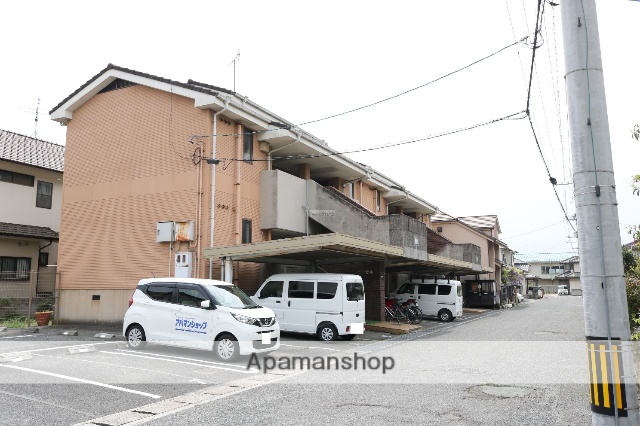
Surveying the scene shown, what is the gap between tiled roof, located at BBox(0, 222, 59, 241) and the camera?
20359 mm

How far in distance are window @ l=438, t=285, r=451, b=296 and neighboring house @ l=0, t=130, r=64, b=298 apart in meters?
16.9

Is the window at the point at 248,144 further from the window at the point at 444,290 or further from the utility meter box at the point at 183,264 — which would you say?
the window at the point at 444,290

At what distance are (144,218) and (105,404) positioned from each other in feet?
37.5

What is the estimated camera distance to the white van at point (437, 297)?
23.2 meters

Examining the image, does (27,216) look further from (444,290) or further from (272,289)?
(444,290)

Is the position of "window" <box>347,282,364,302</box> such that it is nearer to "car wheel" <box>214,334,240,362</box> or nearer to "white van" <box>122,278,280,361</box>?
"white van" <box>122,278,280,361</box>

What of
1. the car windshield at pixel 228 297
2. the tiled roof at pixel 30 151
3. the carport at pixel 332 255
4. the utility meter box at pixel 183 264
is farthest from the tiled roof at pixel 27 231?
the car windshield at pixel 228 297

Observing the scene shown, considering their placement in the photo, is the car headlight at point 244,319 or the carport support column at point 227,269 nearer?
the car headlight at point 244,319

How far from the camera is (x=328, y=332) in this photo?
14.5 m

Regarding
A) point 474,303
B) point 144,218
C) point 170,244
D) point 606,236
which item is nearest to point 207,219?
point 170,244

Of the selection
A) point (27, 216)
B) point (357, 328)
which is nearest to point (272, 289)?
point (357, 328)

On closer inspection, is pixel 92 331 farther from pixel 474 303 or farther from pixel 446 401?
pixel 474 303

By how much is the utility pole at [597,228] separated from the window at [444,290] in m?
19.5

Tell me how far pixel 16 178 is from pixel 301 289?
15438 millimetres
